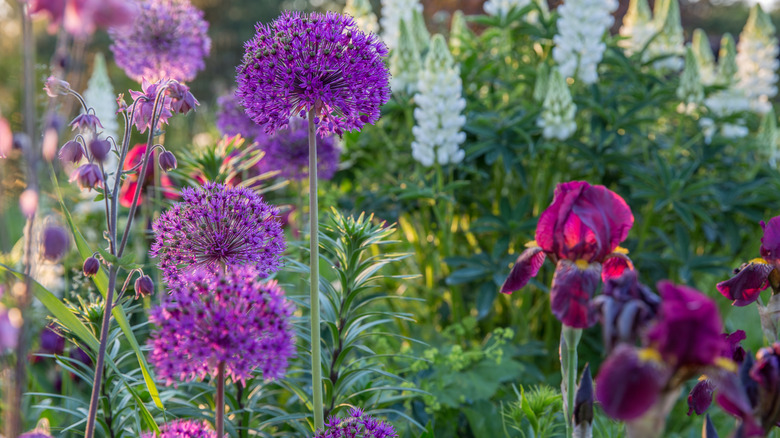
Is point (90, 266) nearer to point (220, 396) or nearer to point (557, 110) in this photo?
point (220, 396)

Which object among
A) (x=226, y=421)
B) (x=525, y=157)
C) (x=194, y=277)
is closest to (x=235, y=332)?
(x=194, y=277)

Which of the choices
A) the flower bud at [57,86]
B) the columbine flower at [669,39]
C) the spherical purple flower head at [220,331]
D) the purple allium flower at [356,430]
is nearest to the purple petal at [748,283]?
the purple allium flower at [356,430]

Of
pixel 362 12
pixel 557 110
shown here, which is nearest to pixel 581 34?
pixel 557 110

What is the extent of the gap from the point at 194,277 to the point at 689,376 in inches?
31.9

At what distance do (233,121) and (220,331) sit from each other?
7.65 ft

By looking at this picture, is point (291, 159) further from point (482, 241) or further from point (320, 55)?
point (320, 55)

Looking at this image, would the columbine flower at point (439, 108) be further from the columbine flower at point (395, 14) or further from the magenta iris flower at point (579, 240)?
the magenta iris flower at point (579, 240)

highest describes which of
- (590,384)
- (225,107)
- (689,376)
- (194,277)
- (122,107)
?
(225,107)

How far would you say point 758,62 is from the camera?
13.6ft

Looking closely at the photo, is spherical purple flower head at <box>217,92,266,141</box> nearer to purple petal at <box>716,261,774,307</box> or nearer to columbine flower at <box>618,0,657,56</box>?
purple petal at <box>716,261,774,307</box>

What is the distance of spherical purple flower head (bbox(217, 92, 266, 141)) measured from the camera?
3062mm

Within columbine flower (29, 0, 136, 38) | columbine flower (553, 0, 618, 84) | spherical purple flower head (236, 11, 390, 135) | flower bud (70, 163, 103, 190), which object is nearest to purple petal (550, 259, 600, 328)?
spherical purple flower head (236, 11, 390, 135)

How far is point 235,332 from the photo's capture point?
3.25ft

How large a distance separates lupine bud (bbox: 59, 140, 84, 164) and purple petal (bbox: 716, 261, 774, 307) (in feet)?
4.51
